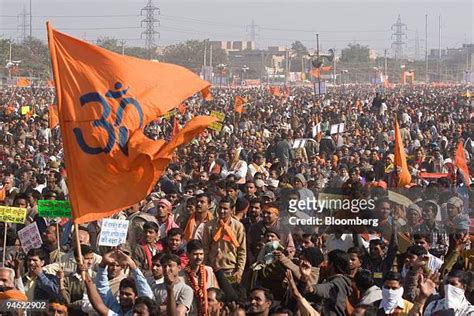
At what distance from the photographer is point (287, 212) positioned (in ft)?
35.4

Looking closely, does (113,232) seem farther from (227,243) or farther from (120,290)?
(120,290)

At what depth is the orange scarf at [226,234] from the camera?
1052cm

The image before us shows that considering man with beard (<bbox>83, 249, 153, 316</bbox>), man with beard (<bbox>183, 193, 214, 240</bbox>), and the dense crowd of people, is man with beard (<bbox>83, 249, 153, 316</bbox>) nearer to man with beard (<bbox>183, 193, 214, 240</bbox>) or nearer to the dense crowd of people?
the dense crowd of people

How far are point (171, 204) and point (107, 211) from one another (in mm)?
4793

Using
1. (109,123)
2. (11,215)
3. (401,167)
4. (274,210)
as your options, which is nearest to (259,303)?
(109,123)

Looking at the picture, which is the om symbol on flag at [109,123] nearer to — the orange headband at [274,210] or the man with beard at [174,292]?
the man with beard at [174,292]

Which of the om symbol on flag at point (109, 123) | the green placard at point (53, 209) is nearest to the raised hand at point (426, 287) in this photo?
the om symbol on flag at point (109, 123)

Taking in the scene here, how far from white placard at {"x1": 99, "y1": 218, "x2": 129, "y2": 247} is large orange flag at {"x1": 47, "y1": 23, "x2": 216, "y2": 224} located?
117 cm

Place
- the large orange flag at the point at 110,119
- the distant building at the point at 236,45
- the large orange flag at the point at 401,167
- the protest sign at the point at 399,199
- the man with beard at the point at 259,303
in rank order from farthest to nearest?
1. the distant building at the point at 236,45
2. the large orange flag at the point at 401,167
3. the protest sign at the point at 399,199
4. the large orange flag at the point at 110,119
5. the man with beard at the point at 259,303

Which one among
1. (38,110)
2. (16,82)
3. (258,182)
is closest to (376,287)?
(258,182)

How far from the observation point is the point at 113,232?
9.91m

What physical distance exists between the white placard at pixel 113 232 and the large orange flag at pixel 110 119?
46.1 inches

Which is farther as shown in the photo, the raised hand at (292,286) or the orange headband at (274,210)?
the orange headband at (274,210)

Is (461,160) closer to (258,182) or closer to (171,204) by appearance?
(258,182)
